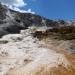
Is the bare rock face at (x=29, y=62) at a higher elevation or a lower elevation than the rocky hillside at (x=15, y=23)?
lower

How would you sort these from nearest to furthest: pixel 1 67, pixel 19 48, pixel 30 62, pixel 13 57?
pixel 1 67
pixel 30 62
pixel 13 57
pixel 19 48

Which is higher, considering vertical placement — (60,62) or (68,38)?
(68,38)

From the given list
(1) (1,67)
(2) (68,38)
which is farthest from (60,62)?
(2) (68,38)

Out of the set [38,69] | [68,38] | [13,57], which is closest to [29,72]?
[38,69]

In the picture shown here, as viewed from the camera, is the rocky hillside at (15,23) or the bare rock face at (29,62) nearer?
the bare rock face at (29,62)

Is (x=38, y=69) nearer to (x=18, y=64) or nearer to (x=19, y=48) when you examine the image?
(x=18, y=64)

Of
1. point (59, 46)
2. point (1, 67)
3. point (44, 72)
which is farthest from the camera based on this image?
point (59, 46)

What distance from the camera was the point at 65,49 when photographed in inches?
873

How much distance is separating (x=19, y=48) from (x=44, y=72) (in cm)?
811

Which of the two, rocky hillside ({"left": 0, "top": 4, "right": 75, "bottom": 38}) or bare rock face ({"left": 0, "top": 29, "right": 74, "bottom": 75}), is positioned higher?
rocky hillside ({"left": 0, "top": 4, "right": 75, "bottom": 38})

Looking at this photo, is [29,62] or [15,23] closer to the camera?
[29,62]

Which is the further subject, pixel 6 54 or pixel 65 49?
pixel 65 49

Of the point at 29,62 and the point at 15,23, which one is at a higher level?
the point at 15,23

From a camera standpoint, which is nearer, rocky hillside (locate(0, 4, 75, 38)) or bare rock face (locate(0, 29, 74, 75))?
bare rock face (locate(0, 29, 74, 75))
